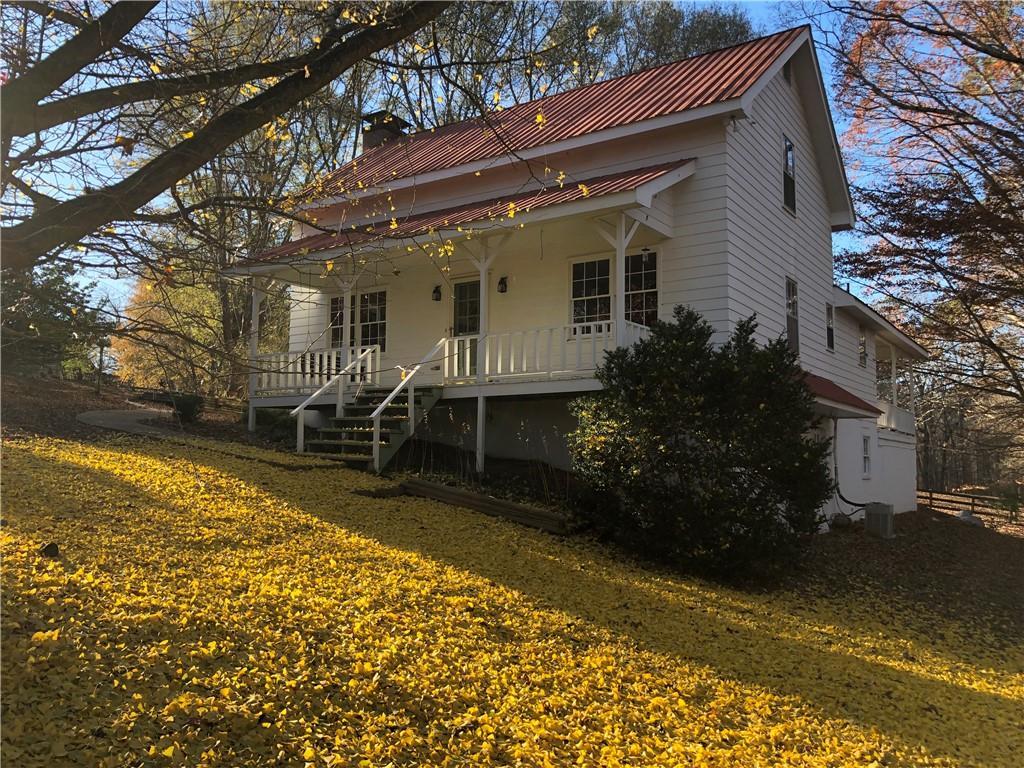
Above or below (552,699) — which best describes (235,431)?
above

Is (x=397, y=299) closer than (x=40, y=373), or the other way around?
(x=397, y=299)

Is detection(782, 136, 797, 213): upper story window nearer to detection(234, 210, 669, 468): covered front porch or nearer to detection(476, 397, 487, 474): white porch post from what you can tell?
detection(234, 210, 669, 468): covered front porch

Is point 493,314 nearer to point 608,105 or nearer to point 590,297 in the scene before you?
point 590,297

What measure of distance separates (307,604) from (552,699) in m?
1.85

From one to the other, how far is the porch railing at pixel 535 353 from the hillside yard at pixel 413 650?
3213 mm

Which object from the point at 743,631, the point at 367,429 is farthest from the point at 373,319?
the point at 743,631

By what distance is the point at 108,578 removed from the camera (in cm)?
480

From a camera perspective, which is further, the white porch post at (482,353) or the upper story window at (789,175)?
the upper story window at (789,175)

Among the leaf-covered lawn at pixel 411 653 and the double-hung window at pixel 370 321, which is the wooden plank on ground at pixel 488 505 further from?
the double-hung window at pixel 370 321

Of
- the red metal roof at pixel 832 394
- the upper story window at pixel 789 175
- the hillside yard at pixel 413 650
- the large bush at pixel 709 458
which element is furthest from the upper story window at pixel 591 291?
the hillside yard at pixel 413 650

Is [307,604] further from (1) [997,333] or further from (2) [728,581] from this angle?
(1) [997,333]

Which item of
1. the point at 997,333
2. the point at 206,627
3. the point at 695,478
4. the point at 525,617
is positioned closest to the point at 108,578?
the point at 206,627

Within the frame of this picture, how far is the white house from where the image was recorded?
11109mm

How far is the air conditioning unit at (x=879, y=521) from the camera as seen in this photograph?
1332 cm
